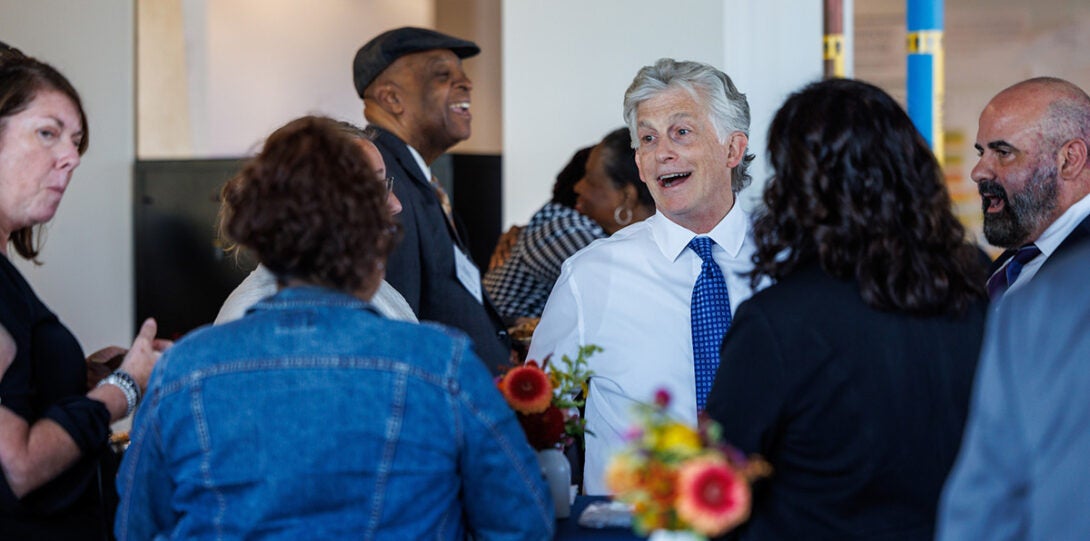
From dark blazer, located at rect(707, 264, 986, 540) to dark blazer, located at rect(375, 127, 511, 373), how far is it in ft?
5.44

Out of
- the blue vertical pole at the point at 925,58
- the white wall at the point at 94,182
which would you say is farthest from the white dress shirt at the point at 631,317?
the white wall at the point at 94,182

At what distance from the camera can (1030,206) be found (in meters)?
3.52

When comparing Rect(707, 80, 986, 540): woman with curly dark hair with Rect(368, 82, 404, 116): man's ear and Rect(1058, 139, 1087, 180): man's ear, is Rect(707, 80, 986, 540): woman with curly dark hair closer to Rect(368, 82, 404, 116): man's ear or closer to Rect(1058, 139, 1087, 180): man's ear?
Rect(1058, 139, 1087, 180): man's ear

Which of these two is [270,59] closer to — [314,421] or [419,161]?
[419,161]

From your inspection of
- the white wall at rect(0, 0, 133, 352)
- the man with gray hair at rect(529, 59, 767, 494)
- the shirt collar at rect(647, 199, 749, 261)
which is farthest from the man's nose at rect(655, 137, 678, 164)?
the white wall at rect(0, 0, 133, 352)

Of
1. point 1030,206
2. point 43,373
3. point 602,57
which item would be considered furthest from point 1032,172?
point 43,373

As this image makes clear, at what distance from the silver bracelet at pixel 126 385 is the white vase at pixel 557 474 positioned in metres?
0.74

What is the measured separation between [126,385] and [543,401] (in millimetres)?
763

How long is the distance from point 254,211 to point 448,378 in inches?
14.0

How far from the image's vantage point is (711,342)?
2775 mm

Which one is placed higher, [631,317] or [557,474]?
[631,317]

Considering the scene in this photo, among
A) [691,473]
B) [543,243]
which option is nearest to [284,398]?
[691,473]

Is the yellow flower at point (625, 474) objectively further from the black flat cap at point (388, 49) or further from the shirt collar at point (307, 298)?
the black flat cap at point (388, 49)

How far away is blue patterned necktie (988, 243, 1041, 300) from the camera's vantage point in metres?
3.45
